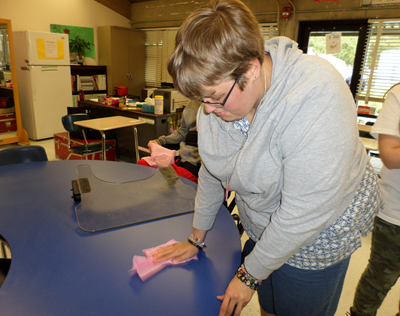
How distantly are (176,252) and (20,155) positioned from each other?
56.8 inches

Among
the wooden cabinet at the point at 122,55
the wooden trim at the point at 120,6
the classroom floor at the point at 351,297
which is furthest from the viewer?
the wooden trim at the point at 120,6

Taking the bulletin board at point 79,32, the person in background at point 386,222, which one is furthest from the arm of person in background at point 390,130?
the bulletin board at point 79,32

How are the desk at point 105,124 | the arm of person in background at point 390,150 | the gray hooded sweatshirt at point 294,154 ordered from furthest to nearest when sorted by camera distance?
1. the desk at point 105,124
2. the arm of person in background at point 390,150
3. the gray hooded sweatshirt at point 294,154

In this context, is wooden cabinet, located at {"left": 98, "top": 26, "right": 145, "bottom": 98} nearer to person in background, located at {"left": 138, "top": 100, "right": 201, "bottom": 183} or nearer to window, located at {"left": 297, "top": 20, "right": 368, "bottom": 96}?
window, located at {"left": 297, "top": 20, "right": 368, "bottom": 96}

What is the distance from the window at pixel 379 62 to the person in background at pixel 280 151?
422cm

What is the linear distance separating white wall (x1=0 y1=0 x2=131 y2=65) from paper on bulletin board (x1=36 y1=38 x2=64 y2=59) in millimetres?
856

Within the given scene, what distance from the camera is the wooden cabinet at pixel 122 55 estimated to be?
6.27 metres

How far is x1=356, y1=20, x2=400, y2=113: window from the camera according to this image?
13.5 ft

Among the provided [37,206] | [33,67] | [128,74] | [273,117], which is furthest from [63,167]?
[128,74]

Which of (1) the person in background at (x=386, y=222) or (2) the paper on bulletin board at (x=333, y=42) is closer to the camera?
(1) the person in background at (x=386, y=222)

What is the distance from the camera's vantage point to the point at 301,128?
642 mm

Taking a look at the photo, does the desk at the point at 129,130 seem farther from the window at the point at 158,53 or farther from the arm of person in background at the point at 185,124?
the window at the point at 158,53

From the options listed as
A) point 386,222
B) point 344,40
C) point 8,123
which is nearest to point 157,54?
point 8,123

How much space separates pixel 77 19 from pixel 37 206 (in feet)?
20.0
